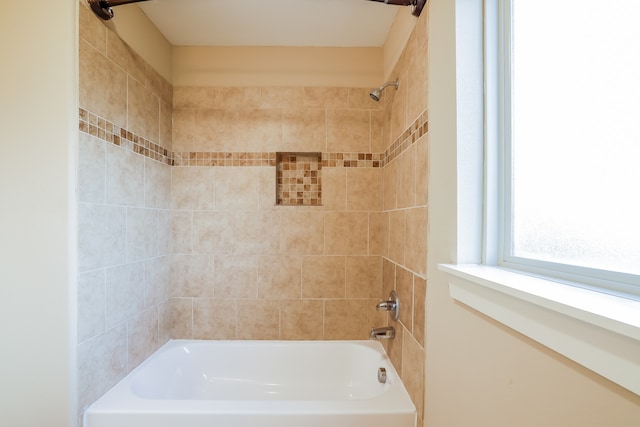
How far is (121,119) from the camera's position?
4.78ft

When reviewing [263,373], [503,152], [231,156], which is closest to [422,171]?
[503,152]

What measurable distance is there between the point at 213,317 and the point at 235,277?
0.99 feet

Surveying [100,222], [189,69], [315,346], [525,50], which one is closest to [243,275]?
[315,346]

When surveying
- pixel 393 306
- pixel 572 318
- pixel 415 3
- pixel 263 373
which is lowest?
pixel 263 373

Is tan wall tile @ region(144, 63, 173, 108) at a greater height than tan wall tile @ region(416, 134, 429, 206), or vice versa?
tan wall tile @ region(144, 63, 173, 108)

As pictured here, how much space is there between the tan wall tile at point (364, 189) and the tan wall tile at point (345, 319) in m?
0.63

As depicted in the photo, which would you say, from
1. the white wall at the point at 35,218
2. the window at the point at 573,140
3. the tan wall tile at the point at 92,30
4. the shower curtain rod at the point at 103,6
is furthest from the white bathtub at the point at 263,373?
the shower curtain rod at the point at 103,6

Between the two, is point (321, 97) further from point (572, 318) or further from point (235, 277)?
point (572, 318)

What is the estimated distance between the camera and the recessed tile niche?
2.07m

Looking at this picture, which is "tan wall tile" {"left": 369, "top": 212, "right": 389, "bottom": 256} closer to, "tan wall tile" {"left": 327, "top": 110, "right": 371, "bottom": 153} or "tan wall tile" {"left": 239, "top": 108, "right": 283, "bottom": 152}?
"tan wall tile" {"left": 327, "top": 110, "right": 371, "bottom": 153}

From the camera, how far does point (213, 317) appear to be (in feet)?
6.46

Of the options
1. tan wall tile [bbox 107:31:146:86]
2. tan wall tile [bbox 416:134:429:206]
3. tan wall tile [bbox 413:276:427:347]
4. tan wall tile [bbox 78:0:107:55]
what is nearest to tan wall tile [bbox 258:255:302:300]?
tan wall tile [bbox 413:276:427:347]

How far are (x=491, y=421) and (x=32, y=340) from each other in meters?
1.57

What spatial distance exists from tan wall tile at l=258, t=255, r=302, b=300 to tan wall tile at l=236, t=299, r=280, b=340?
0.07 metres
